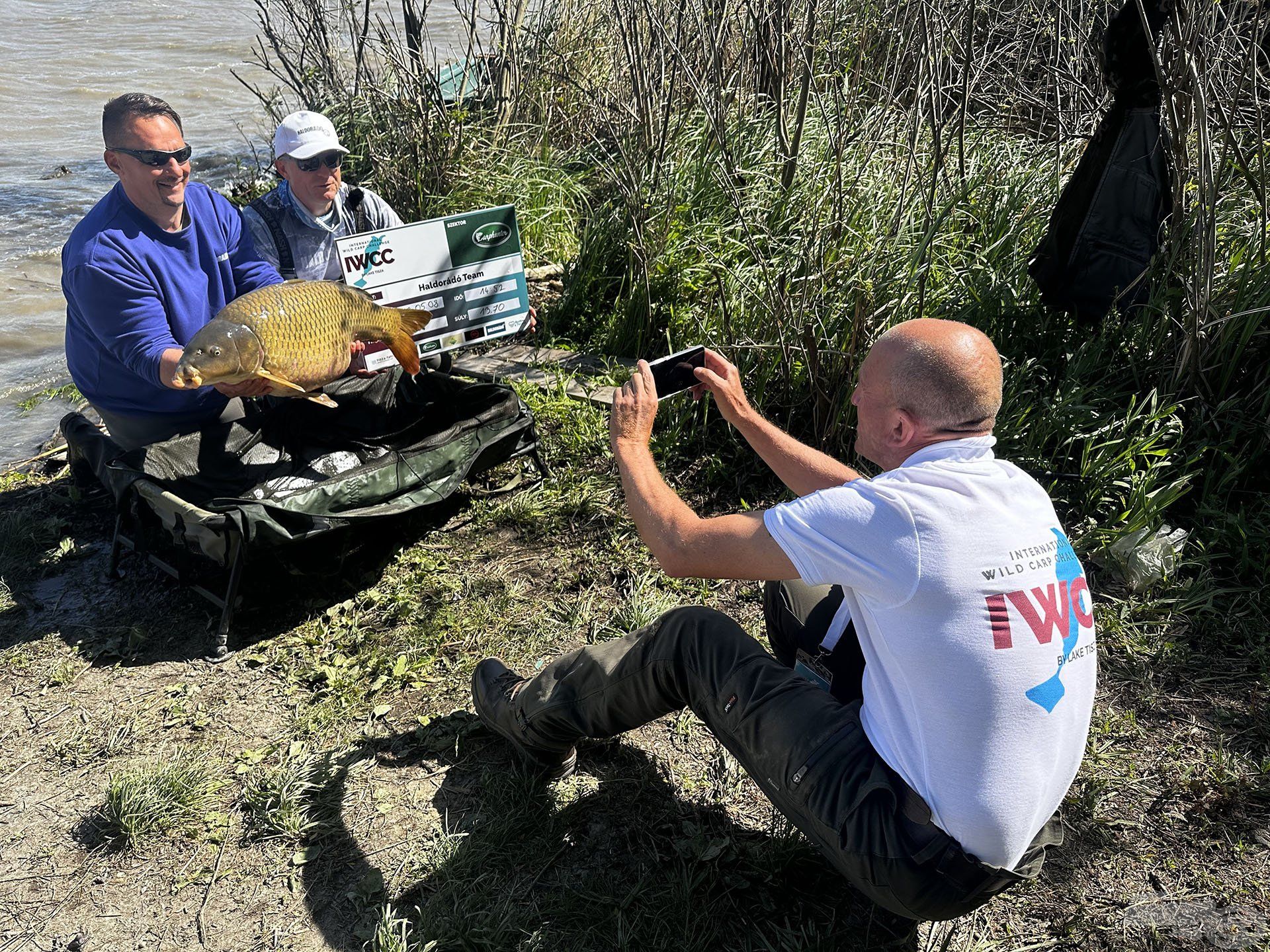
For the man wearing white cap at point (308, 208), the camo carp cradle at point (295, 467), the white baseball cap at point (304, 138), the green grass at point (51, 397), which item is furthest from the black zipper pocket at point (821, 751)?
the green grass at point (51, 397)

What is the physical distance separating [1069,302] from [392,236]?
2.68 metres

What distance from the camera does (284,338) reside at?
306 cm

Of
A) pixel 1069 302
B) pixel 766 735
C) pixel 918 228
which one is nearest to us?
pixel 766 735

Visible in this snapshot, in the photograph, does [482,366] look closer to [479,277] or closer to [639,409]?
[479,277]

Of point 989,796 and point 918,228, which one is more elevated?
point 918,228

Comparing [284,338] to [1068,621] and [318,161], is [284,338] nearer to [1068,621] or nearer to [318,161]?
[318,161]

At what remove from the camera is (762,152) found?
5012 mm

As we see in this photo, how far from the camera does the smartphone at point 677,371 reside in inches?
103

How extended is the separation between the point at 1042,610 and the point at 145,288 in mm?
3109

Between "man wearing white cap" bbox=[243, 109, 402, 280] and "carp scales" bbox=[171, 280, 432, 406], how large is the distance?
2.01 feet

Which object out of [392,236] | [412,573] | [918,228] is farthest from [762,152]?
[412,573]

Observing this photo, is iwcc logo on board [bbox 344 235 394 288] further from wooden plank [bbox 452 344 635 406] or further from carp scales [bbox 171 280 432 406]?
wooden plank [bbox 452 344 635 406]

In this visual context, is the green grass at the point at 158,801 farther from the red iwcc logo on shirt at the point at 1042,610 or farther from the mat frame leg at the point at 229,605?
the red iwcc logo on shirt at the point at 1042,610

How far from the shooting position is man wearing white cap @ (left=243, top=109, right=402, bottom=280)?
12.6 ft
